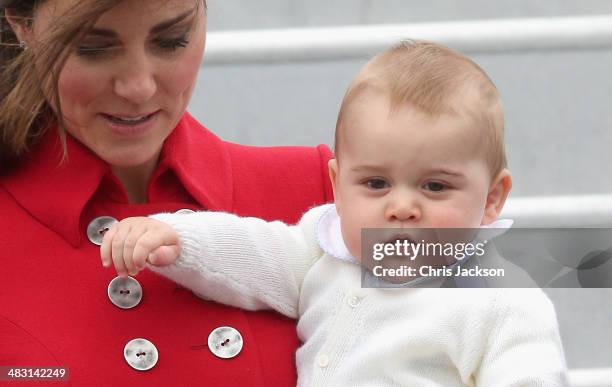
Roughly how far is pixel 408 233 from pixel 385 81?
20 cm

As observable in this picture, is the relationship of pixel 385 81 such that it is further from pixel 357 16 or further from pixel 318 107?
pixel 357 16

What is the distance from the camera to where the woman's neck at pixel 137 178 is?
1.74 m

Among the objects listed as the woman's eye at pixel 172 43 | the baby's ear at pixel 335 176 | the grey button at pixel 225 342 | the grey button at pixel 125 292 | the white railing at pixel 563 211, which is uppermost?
the white railing at pixel 563 211

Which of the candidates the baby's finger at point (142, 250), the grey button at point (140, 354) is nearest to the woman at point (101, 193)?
the grey button at point (140, 354)

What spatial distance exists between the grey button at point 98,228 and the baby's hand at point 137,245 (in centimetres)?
8

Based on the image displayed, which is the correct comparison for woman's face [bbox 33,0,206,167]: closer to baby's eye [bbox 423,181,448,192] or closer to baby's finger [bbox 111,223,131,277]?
baby's finger [bbox 111,223,131,277]

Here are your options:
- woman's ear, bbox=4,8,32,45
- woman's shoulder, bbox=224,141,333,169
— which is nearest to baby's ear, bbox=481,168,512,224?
woman's shoulder, bbox=224,141,333,169

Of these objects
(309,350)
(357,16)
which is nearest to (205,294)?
(309,350)

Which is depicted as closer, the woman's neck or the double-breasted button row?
the double-breasted button row

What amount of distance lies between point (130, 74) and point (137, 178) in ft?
0.67

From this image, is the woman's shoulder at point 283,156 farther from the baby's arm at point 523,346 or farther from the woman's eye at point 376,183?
the baby's arm at point 523,346

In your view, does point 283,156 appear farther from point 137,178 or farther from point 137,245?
point 137,245

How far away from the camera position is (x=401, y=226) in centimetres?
154

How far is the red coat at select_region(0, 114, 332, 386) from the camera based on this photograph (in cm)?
155
